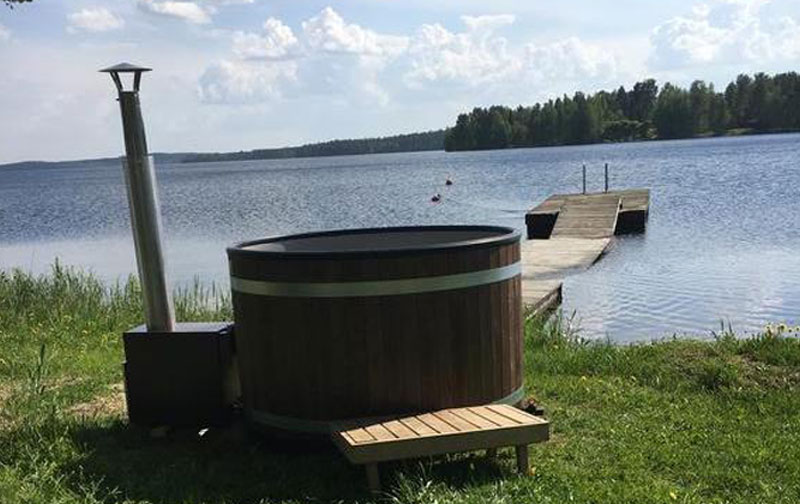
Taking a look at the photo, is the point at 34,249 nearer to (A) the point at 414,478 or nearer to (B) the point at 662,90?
(A) the point at 414,478

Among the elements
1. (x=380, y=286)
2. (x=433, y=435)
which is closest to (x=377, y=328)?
(x=380, y=286)

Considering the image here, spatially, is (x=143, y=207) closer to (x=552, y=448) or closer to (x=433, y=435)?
(x=433, y=435)

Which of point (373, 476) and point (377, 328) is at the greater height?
point (377, 328)

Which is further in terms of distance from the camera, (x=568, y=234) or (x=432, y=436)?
(x=568, y=234)

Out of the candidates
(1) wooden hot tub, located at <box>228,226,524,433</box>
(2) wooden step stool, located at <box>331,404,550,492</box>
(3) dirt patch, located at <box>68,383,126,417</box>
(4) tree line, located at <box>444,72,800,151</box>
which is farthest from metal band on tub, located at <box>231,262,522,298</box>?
(4) tree line, located at <box>444,72,800,151</box>

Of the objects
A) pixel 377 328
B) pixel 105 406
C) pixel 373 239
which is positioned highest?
pixel 373 239

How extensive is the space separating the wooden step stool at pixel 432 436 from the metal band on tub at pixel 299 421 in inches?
11.3

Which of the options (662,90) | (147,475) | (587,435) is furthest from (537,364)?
(662,90)

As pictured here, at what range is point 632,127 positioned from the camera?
506 feet

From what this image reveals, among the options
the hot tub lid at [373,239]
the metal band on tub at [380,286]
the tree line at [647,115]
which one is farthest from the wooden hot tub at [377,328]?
the tree line at [647,115]

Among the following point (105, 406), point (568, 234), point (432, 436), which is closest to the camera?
point (432, 436)

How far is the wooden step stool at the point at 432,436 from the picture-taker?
490 cm

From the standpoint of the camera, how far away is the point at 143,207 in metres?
6.28

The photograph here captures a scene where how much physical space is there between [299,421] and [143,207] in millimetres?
1998
